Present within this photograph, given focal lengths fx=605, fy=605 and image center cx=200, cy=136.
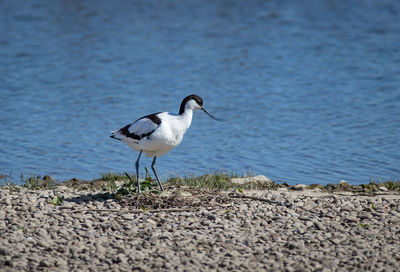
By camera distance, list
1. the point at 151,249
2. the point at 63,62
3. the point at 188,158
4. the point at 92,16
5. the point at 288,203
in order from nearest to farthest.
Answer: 1. the point at 151,249
2. the point at 288,203
3. the point at 188,158
4. the point at 63,62
5. the point at 92,16

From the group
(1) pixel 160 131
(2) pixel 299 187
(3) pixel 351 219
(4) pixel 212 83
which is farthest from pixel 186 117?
(4) pixel 212 83

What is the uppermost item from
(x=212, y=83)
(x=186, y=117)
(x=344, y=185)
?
(x=212, y=83)

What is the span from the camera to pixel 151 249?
246 inches

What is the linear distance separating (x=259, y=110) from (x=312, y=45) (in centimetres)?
550

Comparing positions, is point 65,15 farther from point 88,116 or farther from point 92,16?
point 88,116

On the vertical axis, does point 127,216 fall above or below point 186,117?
below

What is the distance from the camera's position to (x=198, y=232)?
22.0 ft

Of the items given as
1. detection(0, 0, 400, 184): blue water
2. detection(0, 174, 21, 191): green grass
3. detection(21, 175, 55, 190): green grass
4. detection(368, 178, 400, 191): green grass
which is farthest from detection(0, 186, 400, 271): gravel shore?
detection(0, 0, 400, 184): blue water

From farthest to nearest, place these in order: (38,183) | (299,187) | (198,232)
→ (38,183)
(299,187)
(198,232)

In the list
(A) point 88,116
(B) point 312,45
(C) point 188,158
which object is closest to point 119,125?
(A) point 88,116

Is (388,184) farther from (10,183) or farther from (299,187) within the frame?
(10,183)

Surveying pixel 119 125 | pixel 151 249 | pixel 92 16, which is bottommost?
pixel 151 249

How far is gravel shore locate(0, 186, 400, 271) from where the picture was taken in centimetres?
596

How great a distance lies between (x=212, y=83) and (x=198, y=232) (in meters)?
9.04
